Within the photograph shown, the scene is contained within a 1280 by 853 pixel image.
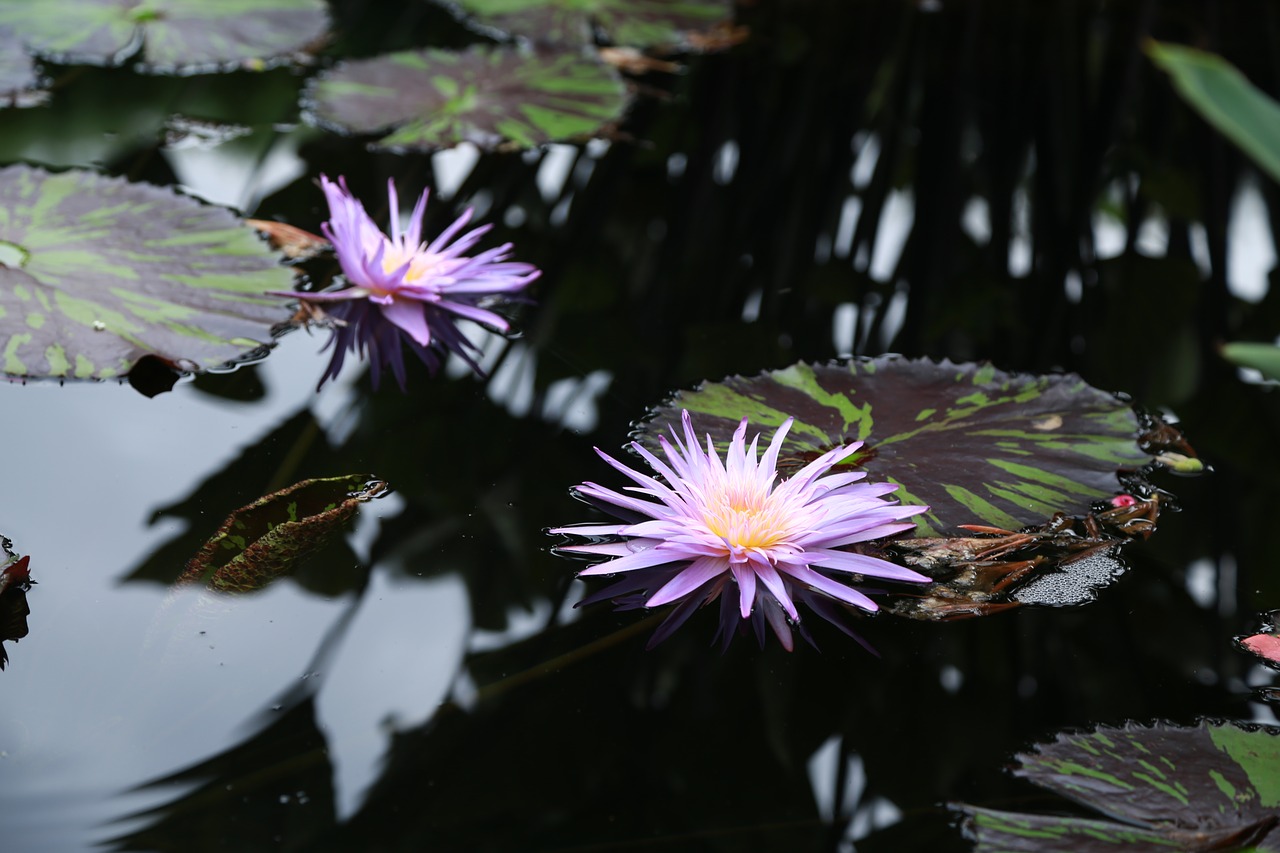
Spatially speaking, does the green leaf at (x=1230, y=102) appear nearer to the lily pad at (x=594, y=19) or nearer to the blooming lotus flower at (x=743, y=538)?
the blooming lotus flower at (x=743, y=538)

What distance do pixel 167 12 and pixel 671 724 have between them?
264 centimetres

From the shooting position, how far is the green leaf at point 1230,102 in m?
0.74

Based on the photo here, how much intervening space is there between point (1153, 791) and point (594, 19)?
2646 millimetres

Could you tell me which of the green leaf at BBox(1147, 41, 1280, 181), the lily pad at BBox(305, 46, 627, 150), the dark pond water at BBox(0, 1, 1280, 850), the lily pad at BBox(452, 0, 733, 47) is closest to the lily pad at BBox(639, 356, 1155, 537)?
the dark pond water at BBox(0, 1, 1280, 850)

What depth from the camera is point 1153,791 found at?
97 centimetres

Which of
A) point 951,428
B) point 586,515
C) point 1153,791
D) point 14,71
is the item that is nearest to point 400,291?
point 586,515

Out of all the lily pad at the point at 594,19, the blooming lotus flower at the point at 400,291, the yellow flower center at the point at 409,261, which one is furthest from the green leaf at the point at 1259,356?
the lily pad at the point at 594,19

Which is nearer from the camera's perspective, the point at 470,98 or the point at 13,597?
the point at 13,597

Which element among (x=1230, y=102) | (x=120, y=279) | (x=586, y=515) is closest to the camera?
(x=1230, y=102)

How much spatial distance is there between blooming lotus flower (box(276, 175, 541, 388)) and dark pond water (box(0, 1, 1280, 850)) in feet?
0.24

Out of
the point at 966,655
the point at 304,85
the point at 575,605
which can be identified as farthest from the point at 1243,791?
the point at 304,85

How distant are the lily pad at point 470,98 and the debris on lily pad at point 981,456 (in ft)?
3.77

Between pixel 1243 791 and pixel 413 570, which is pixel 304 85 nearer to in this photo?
pixel 413 570

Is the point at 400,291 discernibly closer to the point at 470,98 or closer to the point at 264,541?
the point at 264,541
